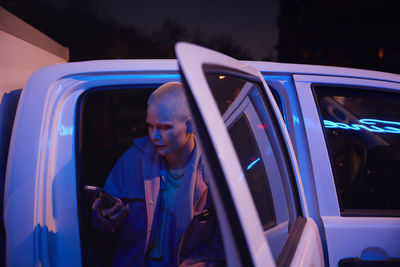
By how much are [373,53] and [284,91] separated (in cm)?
3207

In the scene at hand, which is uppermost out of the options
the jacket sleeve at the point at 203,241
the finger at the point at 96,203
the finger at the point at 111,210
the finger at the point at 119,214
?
the finger at the point at 96,203

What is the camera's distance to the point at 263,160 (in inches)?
57.2

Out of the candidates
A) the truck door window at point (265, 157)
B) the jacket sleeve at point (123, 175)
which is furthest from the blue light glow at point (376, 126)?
the jacket sleeve at point (123, 175)

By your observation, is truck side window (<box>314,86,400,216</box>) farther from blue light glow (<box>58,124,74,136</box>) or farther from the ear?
blue light glow (<box>58,124,74,136</box>)

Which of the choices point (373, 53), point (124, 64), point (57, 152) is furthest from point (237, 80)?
point (373, 53)

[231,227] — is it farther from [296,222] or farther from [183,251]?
[183,251]

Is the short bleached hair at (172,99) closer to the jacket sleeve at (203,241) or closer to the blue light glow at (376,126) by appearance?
the jacket sleeve at (203,241)

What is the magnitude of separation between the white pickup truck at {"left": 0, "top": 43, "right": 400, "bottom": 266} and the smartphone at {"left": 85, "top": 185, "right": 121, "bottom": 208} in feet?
0.37

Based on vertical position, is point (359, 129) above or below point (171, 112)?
below

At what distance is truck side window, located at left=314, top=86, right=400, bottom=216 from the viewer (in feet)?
5.57

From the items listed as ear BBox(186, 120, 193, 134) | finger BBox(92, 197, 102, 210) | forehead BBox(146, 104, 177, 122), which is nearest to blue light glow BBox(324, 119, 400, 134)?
ear BBox(186, 120, 193, 134)

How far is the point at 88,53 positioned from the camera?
25234mm

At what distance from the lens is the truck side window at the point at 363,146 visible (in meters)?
1.70

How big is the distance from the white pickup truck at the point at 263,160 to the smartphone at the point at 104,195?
0.11 meters
